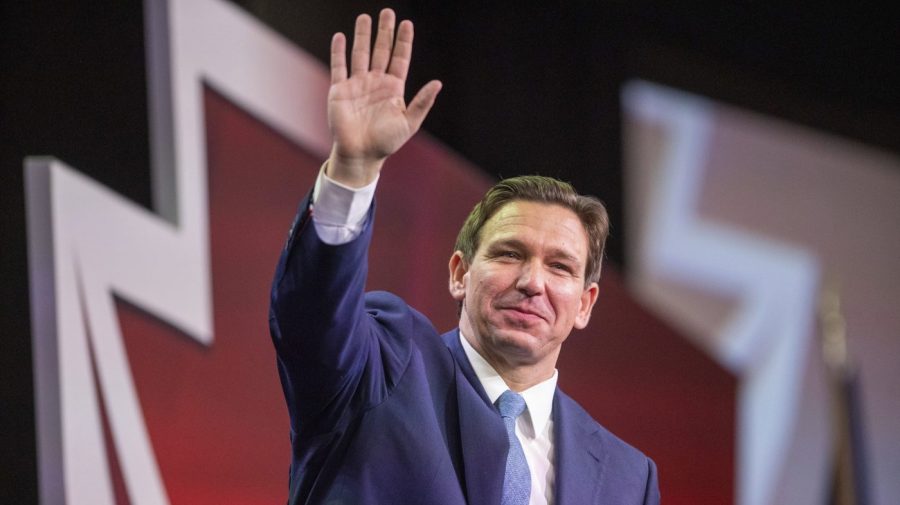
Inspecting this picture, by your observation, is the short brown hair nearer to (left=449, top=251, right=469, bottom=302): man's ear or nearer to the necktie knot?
(left=449, top=251, right=469, bottom=302): man's ear

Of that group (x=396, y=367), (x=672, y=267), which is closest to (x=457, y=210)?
(x=672, y=267)

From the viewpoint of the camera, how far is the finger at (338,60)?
140 cm

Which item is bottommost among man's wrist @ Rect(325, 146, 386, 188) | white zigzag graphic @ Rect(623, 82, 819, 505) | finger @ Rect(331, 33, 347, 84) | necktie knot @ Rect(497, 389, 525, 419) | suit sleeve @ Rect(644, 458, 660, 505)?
suit sleeve @ Rect(644, 458, 660, 505)

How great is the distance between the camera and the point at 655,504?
175cm

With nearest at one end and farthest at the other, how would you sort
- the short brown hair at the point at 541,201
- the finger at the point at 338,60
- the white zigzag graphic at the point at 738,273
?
the finger at the point at 338,60, the short brown hair at the point at 541,201, the white zigzag graphic at the point at 738,273

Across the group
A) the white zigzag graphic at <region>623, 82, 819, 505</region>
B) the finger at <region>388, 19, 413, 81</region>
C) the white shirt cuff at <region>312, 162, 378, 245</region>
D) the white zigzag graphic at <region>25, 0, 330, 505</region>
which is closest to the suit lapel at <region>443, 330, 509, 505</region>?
the white shirt cuff at <region>312, 162, 378, 245</region>

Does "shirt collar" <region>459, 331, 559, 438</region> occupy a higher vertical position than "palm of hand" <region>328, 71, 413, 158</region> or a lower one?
lower

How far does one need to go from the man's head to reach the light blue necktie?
2.6 inches

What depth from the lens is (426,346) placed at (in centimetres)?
157

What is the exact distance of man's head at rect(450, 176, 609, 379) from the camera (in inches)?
63.1

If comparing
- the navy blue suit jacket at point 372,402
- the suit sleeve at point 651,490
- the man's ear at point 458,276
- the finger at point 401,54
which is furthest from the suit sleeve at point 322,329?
the suit sleeve at point 651,490

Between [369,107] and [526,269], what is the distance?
16.5 inches

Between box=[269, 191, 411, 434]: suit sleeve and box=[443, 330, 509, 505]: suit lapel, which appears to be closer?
box=[269, 191, 411, 434]: suit sleeve

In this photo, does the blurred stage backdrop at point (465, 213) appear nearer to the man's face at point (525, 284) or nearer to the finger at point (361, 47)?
the man's face at point (525, 284)
